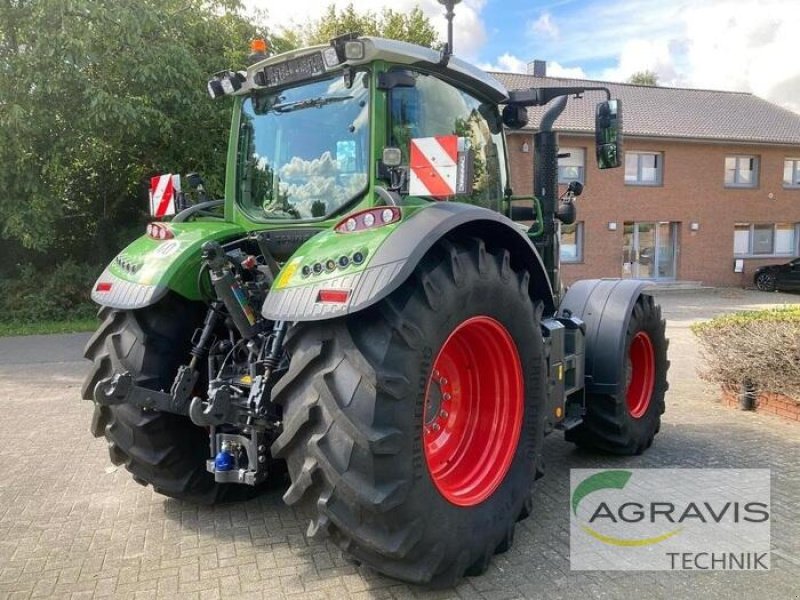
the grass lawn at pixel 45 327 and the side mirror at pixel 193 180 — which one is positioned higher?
the side mirror at pixel 193 180

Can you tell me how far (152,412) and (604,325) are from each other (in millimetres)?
3045

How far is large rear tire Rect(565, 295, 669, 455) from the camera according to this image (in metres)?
4.55

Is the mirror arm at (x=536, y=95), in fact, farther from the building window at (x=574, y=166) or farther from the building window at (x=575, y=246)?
the building window at (x=575, y=246)

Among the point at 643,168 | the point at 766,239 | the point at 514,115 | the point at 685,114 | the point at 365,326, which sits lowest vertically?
the point at 766,239

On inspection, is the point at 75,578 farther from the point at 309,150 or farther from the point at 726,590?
the point at 726,590

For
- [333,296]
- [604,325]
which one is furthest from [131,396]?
[604,325]

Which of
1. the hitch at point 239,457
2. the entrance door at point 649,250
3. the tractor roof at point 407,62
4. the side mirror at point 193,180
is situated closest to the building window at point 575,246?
the entrance door at point 649,250

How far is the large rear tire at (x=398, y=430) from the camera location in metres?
2.53

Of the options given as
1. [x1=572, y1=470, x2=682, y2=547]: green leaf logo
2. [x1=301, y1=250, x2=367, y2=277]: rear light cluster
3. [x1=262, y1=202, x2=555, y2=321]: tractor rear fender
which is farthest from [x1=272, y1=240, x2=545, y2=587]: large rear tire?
[x1=572, y1=470, x2=682, y2=547]: green leaf logo

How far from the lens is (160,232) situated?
148 inches

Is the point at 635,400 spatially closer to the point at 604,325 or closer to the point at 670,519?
the point at 604,325

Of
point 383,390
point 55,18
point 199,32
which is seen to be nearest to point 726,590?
point 383,390

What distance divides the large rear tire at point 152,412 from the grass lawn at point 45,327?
9.33 metres

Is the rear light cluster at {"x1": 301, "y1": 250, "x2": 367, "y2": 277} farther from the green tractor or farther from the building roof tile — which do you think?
the building roof tile
